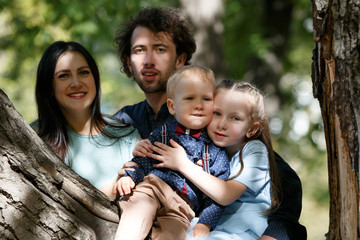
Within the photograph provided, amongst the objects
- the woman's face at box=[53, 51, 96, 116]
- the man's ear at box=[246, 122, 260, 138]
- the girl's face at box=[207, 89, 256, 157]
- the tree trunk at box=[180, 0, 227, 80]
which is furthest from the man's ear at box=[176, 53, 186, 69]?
the tree trunk at box=[180, 0, 227, 80]

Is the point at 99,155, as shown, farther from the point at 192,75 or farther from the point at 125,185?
the point at 192,75

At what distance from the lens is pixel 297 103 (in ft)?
39.2

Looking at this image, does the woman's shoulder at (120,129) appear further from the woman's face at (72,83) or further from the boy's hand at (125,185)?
the boy's hand at (125,185)

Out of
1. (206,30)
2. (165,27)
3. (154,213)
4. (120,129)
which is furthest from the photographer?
(206,30)

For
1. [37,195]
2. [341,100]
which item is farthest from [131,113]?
[341,100]

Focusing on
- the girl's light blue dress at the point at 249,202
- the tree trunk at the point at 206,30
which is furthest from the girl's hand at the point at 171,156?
the tree trunk at the point at 206,30

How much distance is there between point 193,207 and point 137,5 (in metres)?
5.50

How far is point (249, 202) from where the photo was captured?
7.89 ft

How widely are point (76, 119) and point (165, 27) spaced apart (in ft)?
3.20

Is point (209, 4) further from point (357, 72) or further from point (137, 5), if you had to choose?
point (357, 72)

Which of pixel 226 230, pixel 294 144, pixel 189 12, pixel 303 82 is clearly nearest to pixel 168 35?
pixel 226 230

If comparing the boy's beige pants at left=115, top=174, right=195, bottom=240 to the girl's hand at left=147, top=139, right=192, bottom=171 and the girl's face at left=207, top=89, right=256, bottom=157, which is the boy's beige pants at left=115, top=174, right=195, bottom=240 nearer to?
the girl's hand at left=147, top=139, right=192, bottom=171

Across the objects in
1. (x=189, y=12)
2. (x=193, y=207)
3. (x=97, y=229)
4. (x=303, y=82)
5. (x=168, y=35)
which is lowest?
(x=97, y=229)

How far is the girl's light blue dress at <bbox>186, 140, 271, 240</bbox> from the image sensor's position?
227 centimetres
